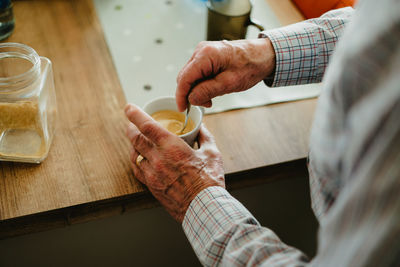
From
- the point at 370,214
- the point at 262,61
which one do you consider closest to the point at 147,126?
the point at 262,61

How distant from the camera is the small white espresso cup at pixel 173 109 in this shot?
0.64 metres

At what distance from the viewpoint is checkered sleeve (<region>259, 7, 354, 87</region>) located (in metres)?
0.71

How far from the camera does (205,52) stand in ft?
2.06

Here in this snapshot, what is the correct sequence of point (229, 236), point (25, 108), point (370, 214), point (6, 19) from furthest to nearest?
point (6, 19) → point (25, 108) → point (229, 236) → point (370, 214)

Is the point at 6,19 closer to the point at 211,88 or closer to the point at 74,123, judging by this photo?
the point at 74,123

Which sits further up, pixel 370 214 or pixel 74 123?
pixel 370 214

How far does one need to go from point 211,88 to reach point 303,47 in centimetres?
21

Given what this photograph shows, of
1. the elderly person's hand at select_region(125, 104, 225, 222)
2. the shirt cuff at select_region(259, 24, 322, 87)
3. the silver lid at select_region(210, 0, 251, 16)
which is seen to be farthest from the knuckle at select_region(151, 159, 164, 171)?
the silver lid at select_region(210, 0, 251, 16)

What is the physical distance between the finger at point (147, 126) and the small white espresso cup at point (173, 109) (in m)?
0.05

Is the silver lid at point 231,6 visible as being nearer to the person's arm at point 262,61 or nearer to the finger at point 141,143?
the person's arm at point 262,61

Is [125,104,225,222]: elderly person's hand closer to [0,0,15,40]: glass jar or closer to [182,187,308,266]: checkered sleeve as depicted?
[182,187,308,266]: checkered sleeve

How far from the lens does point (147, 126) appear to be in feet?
1.94

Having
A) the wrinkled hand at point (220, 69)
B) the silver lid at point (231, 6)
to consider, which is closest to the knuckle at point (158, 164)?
the wrinkled hand at point (220, 69)

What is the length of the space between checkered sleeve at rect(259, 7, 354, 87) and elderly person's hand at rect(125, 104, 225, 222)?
0.24 metres
